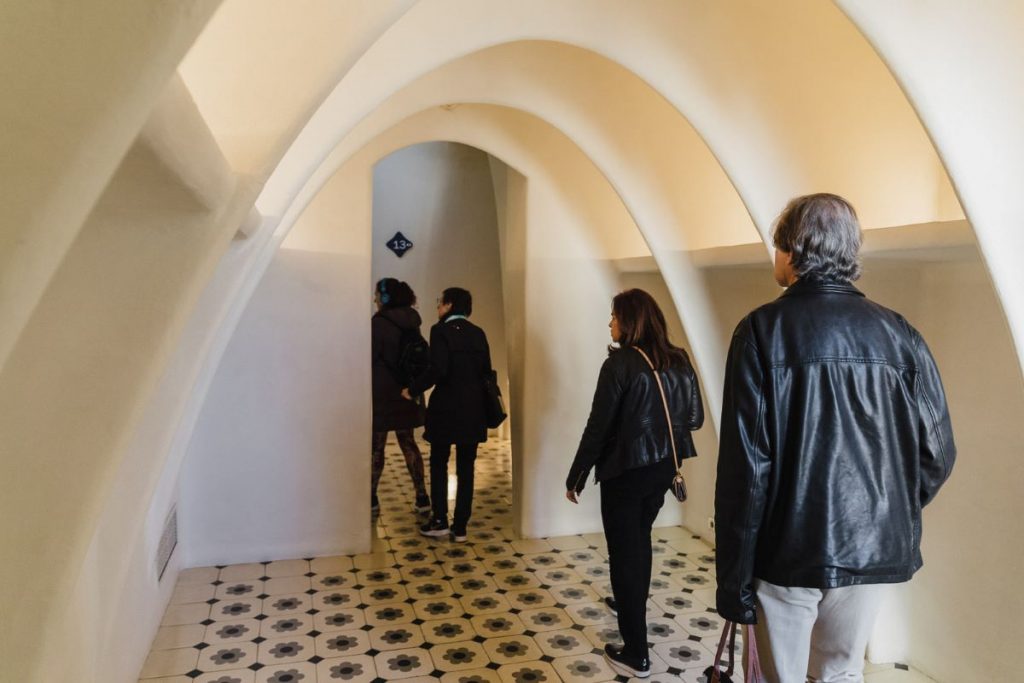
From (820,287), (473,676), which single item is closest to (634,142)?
(820,287)

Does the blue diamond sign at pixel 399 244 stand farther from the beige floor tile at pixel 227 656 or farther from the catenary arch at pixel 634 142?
the beige floor tile at pixel 227 656

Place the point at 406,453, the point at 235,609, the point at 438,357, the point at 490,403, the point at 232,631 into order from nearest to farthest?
the point at 232,631, the point at 235,609, the point at 438,357, the point at 490,403, the point at 406,453

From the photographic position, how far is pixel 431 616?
371cm

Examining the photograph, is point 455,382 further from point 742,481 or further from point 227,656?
point 742,481

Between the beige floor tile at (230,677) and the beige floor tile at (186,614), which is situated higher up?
the beige floor tile at (186,614)

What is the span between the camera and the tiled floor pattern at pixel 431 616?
10.6 ft

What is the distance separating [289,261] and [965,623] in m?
3.75

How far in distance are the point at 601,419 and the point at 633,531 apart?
0.49m

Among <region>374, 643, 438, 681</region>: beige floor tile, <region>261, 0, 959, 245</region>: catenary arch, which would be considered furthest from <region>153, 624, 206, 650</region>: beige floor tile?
<region>261, 0, 959, 245</region>: catenary arch

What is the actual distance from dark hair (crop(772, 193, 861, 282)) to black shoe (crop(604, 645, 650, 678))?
2.05 meters

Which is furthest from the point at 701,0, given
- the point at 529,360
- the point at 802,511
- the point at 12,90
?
the point at 12,90

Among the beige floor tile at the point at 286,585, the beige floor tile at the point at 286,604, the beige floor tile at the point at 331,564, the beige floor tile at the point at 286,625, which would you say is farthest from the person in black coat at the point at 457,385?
the beige floor tile at the point at 286,625

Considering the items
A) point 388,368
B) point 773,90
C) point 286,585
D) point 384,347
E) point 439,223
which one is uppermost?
point 439,223

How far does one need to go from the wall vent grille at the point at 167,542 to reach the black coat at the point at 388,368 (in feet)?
4.23
